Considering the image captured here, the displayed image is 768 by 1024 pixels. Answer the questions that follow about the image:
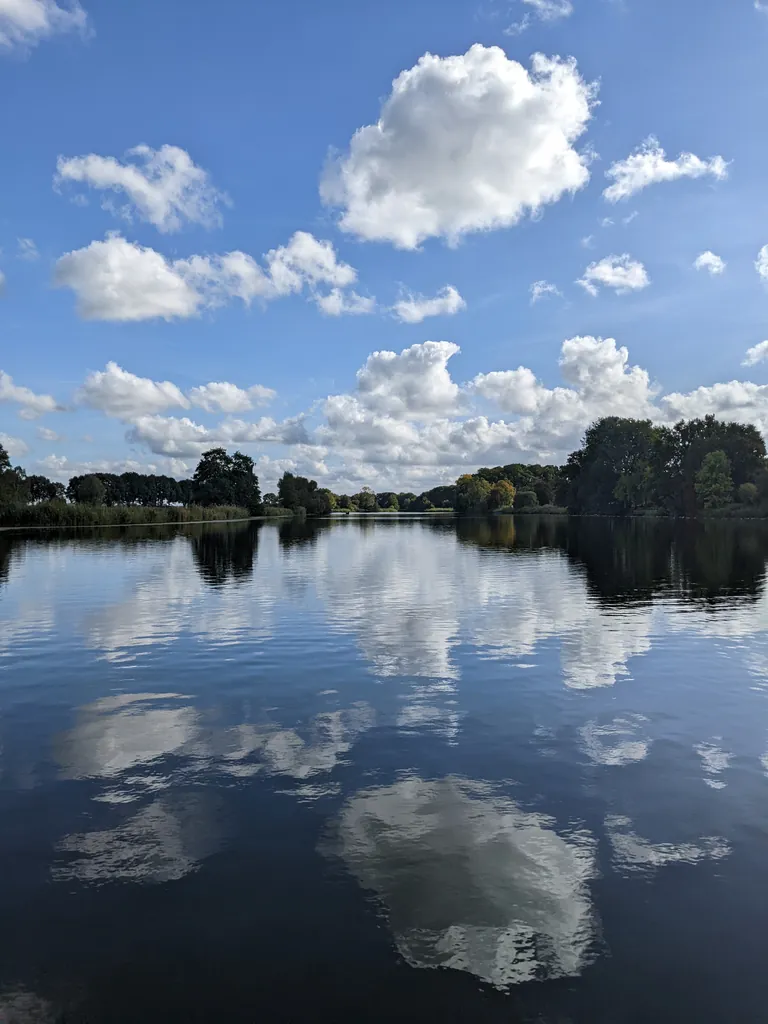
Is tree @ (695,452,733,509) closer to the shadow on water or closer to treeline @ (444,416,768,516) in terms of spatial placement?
treeline @ (444,416,768,516)

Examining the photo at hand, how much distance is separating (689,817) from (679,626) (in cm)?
1595

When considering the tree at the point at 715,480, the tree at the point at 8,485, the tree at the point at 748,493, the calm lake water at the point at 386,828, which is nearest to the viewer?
the calm lake water at the point at 386,828

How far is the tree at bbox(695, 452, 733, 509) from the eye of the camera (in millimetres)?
146250

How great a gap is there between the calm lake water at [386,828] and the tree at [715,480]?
137712 mm

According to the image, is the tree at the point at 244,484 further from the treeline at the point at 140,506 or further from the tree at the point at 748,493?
the tree at the point at 748,493

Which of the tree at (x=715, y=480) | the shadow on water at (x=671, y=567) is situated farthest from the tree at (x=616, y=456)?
the shadow on water at (x=671, y=567)

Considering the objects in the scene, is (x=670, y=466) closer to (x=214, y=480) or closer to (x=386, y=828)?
(x=214, y=480)

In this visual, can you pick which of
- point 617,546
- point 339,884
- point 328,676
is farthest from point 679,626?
point 617,546

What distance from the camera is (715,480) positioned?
148 m

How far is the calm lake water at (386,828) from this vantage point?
630 centimetres

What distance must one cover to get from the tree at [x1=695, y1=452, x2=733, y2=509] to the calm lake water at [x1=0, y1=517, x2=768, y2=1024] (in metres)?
138

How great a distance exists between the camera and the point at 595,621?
25328 mm

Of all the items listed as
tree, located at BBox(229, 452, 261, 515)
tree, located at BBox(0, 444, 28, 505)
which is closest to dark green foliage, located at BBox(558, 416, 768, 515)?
tree, located at BBox(229, 452, 261, 515)

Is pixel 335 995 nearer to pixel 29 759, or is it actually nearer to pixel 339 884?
pixel 339 884
